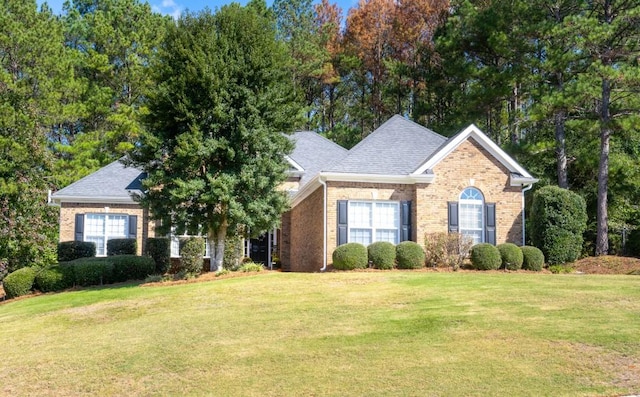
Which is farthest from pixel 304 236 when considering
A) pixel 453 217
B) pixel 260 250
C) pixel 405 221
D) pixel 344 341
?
pixel 344 341

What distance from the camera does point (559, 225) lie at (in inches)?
829

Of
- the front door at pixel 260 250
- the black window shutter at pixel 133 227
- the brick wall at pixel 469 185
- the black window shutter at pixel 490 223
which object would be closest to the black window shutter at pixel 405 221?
the brick wall at pixel 469 185

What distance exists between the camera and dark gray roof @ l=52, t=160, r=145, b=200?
26.0 metres

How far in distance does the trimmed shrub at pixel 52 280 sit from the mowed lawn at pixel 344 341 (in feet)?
12.9

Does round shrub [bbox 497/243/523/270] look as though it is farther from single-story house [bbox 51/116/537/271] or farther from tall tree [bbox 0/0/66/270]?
tall tree [bbox 0/0/66/270]

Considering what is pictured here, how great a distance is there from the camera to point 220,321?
12609 millimetres

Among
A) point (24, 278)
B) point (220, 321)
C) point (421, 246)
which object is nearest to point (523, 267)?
point (421, 246)

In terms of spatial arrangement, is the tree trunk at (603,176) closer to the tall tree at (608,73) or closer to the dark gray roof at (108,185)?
the tall tree at (608,73)

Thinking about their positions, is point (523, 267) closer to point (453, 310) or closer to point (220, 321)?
point (453, 310)

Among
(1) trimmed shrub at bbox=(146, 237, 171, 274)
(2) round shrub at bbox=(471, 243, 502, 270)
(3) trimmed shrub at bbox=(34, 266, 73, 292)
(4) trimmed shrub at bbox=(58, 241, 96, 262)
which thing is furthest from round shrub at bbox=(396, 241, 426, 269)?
(4) trimmed shrub at bbox=(58, 241, 96, 262)

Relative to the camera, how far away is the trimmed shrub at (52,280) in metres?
20.1

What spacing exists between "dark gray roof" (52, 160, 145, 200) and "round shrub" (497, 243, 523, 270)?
48.1 ft

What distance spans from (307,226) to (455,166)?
609 cm

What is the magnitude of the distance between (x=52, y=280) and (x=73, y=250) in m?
4.93
